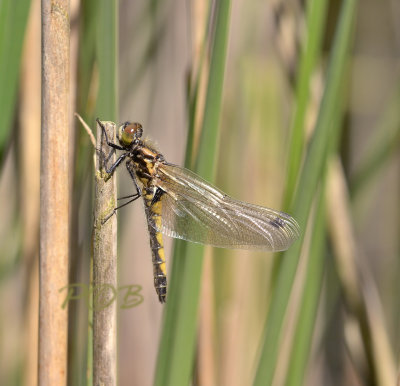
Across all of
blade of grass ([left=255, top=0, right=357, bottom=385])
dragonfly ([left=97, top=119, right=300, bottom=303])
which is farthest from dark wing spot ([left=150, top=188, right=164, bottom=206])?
blade of grass ([left=255, top=0, right=357, bottom=385])

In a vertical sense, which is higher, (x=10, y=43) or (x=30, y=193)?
(x=10, y=43)

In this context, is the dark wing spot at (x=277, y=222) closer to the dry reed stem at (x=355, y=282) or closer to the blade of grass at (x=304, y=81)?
the blade of grass at (x=304, y=81)

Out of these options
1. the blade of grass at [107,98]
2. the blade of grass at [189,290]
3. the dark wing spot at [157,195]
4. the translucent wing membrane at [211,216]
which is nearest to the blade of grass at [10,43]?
the blade of grass at [107,98]

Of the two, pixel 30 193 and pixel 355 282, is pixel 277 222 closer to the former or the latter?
pixel 355 282

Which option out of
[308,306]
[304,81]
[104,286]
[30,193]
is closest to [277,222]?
[308,306]

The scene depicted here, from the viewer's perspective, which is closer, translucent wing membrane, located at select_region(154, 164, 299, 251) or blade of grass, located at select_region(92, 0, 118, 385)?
blade of grass, located at select_region(92, 0, 118, 385)

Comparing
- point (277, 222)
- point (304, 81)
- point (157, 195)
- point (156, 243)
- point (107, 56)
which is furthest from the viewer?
point (157, 195)

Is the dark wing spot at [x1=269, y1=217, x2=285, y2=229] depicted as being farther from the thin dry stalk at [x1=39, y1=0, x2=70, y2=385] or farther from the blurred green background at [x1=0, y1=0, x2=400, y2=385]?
the thin dry stalk at [x1=39, y1=0, x2=70, y2=385]

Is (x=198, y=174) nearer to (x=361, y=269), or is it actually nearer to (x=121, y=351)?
(x=361, y=269)
